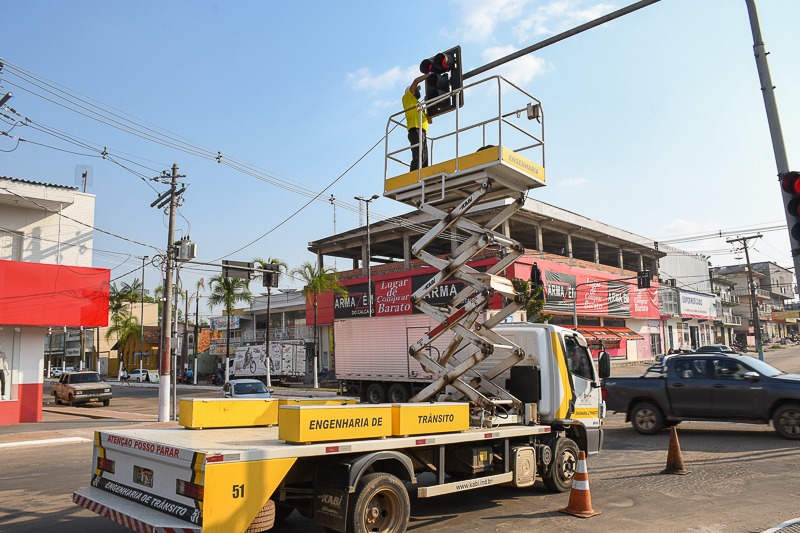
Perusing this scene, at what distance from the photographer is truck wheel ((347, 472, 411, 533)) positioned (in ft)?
17.4

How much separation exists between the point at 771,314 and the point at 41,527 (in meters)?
128

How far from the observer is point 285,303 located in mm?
56938

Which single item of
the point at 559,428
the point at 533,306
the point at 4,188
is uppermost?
the point at 4,188

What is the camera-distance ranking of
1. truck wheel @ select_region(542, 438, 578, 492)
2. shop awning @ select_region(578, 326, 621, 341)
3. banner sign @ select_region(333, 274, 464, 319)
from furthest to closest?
1. shop awning @ select_region(578, 326, 621, 341)
2. banner sign @ select_region(333, 274, 464, 319)
3. truck wheel @ select_region(542, 438, 578, 492)

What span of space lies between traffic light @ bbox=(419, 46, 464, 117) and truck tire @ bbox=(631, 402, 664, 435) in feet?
29.7

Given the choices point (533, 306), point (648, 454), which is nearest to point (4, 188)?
point (648, 454)

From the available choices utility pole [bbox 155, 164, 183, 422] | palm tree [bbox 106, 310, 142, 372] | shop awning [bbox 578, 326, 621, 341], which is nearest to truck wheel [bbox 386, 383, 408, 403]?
utility pole [bbox 155, 164, 183, 422]

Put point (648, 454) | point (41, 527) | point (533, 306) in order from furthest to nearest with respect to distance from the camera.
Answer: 1. point (533, 306)
2. point (648, 454)
3. point (41, 527)

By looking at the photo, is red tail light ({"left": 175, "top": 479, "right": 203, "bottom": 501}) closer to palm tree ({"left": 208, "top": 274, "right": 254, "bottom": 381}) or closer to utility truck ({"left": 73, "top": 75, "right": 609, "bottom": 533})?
utility truck ({"left": 73, "top": 75, "right": 609, "bottom": 533})

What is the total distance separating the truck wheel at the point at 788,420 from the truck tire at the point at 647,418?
91.4 inches

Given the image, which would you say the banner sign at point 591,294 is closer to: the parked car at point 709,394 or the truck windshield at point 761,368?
the parked car at point 709,394

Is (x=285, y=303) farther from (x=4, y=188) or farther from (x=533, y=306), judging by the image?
(x=4, y=188)

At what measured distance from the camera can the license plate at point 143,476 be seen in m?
5.26

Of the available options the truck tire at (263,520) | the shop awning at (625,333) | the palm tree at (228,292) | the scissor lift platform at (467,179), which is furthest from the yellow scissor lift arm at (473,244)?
the shop awning at (625,333)
